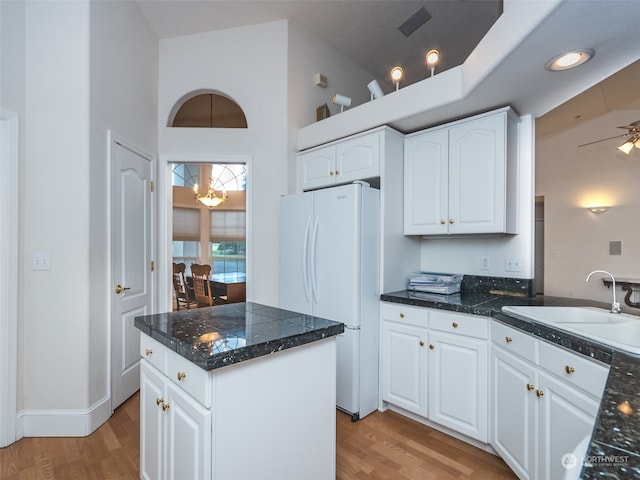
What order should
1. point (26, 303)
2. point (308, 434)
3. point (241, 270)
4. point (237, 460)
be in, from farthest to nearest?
point (241, 270)
point (26, 303)
point (308, 434)
point (237, 460)

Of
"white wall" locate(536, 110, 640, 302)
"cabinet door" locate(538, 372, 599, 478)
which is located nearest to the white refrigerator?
"cabinet door" locate(538, 372, 599, 478)

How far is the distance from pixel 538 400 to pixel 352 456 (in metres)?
1.09

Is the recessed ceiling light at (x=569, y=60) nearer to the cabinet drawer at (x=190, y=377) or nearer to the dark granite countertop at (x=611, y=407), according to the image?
the dark granite countertop at (x=611, y=407)

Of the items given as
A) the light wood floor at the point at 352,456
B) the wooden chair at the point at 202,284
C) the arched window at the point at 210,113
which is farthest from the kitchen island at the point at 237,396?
the wooden chair at the point at 202,284

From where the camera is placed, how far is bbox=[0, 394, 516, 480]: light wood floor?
186 centimetres

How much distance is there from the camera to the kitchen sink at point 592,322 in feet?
4.67

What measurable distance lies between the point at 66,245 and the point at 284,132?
2003mm

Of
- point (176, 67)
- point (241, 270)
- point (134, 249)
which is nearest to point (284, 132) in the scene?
point (176, 67)

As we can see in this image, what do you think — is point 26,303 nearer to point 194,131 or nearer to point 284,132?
point 194,131

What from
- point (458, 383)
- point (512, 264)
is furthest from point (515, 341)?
point (512, 264)

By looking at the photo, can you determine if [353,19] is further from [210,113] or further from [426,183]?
[210,113]

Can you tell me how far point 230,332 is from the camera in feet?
4.60

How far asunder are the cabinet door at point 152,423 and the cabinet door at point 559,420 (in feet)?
5.65

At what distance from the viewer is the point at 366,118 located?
271cm
